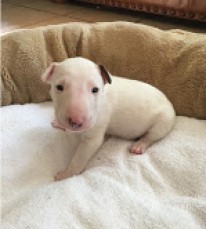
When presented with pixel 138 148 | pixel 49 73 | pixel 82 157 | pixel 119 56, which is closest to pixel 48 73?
pixel 49 73

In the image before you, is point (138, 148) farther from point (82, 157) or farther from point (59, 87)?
point (59, 87)

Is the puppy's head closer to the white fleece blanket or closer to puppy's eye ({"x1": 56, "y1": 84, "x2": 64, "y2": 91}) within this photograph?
puppy's eye ({"x1": 56, "y1": 84, "x2": 64, "y2": 91})

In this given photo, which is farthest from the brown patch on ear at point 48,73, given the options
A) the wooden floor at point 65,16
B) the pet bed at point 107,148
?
the wooden floor at point 65,16

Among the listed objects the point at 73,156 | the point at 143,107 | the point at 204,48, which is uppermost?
the point at 204,48

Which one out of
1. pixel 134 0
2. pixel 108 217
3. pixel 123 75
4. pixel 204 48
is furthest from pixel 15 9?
pixel 108 217

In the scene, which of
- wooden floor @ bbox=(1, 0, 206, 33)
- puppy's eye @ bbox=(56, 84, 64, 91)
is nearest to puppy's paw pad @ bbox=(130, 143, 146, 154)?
puppy's eye @ bbox=(56, 84, 64, 91)

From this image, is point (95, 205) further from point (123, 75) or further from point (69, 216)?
point (123, 75)

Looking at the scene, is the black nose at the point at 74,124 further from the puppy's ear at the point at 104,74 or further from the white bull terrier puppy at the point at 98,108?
the puppy's ear at the point at 104,74

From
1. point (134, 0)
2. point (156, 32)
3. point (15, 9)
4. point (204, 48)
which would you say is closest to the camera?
point (204, 48)
